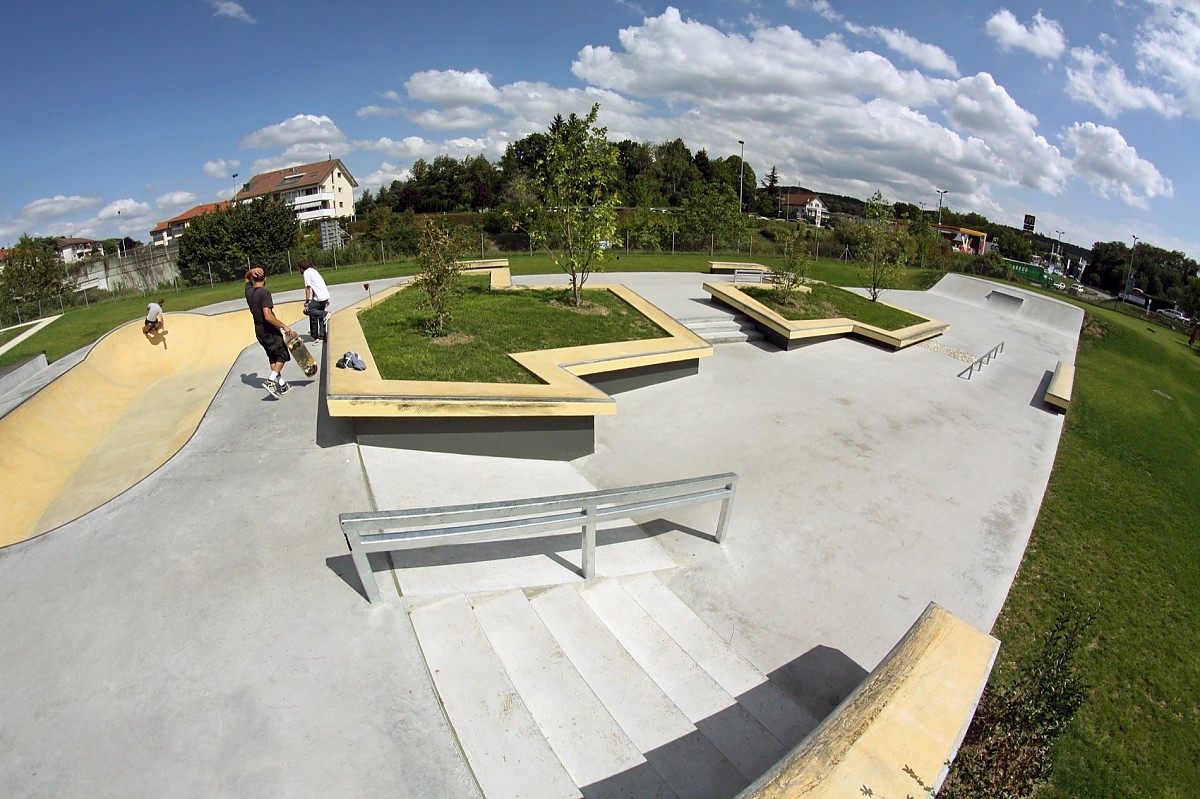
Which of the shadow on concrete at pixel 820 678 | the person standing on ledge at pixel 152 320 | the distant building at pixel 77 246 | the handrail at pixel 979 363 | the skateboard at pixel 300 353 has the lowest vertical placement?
the shadow on concrete at pixel 820 678

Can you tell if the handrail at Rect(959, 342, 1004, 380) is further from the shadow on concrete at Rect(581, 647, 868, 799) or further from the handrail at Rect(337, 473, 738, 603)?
the handrail at Rect(337, 473, 738, 603)

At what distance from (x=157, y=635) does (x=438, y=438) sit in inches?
127

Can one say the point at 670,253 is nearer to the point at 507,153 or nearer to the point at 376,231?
the point at 376,231

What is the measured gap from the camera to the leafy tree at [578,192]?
1075 cm

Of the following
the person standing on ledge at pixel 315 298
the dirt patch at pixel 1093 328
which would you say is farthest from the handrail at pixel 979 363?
the person standing on ledge at pixel 315 298

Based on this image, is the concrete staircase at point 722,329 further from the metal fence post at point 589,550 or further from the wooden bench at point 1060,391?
the metal fence post at point 589,550

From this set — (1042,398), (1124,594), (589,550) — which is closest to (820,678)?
(589,550)

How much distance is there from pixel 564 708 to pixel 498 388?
4118 mm

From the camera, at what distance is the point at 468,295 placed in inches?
481

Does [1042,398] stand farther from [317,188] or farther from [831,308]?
[317,188]

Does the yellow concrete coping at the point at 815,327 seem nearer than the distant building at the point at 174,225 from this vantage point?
Yes

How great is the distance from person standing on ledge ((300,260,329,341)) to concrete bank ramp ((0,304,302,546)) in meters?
1.39

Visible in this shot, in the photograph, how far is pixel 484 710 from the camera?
3186 mm

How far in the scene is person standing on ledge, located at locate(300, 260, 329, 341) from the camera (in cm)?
938
